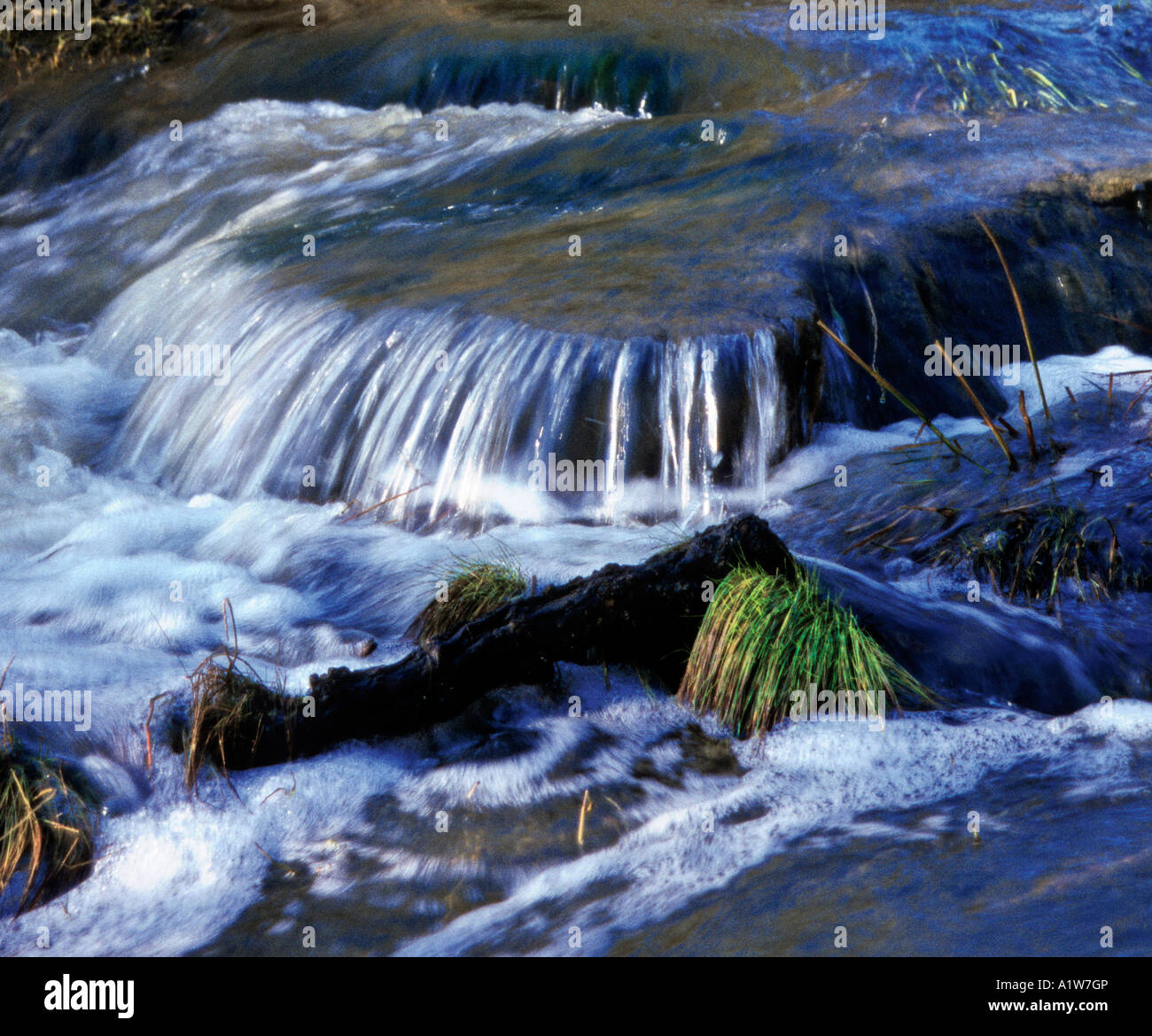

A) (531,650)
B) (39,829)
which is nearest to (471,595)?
(531,650)

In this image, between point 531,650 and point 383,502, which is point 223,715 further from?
point 383,502

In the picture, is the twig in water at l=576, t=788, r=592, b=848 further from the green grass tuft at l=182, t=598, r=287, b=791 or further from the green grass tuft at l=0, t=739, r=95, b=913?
the green grass tuft at l=0, t=739, r=95, b=913

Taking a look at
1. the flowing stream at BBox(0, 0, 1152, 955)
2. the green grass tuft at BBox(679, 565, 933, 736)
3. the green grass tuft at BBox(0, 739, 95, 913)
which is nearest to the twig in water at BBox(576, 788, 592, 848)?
the flowing stream at BBox(0, 0, 1152, 955)

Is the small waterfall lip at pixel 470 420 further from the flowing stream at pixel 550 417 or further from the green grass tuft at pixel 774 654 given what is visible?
the green grass tuft at pixel 774 654

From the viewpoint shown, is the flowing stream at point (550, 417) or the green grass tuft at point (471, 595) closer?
the flowing stream at point (550, 417)

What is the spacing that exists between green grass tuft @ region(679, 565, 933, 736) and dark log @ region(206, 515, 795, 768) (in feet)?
0.41

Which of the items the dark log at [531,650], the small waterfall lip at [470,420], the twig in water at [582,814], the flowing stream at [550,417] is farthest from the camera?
the small waterfall lip at [470,420]

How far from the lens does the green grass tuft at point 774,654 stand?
423 centimetres

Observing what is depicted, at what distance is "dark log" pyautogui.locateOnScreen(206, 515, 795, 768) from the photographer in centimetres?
421

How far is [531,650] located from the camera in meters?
4.43

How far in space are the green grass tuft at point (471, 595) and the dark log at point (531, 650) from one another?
28 centimetres

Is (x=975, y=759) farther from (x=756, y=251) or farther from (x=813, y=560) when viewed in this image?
(x=756, y=251)

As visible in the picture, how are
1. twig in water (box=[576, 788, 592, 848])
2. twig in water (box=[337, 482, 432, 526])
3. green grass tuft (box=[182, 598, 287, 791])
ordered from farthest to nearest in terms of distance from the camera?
twig in water (box=[337, 482, 432, 526]) < green grass tuft (box=[182, 598, 287, 791]) < twig in water (box=[576, 788, 592, 848])

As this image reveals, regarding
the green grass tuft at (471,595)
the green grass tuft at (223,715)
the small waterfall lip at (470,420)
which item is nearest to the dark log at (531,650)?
the green grass tuft at (223,715)
